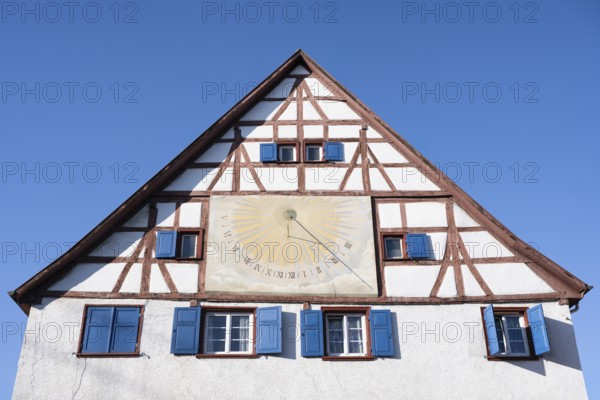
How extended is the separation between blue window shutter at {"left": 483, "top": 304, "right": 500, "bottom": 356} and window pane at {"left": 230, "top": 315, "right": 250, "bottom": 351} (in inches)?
203

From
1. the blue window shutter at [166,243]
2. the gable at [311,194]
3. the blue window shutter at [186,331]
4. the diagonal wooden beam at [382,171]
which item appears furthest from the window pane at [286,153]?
the blue window shutter at [186,331]

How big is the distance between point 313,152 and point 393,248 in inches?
131

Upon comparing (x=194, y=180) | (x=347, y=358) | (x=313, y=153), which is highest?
→ (x=313, y=153)

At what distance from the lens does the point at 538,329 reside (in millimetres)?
14930

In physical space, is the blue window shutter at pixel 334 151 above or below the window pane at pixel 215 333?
above

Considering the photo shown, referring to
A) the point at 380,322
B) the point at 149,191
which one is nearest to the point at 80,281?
the point at 149,191

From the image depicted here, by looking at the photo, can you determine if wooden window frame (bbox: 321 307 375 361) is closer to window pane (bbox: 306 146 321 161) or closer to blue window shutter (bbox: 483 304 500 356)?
blue window shutter (bbox: 483 304 500 356)

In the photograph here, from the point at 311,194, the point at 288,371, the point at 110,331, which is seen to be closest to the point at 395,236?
the point at 311,194

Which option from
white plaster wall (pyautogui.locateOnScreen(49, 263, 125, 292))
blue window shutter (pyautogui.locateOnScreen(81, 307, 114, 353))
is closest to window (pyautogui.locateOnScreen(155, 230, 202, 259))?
white plaster wall (pyautogui.locateOnScreen(49, 263, 125, 292))

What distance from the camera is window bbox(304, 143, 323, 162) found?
17.7 meters

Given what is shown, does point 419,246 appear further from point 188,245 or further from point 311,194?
point 188,245

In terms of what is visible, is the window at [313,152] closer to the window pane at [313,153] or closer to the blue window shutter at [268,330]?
the window pane at [313,153]

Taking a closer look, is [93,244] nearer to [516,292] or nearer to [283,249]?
[283,249]

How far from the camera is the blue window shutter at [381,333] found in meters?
14.8
